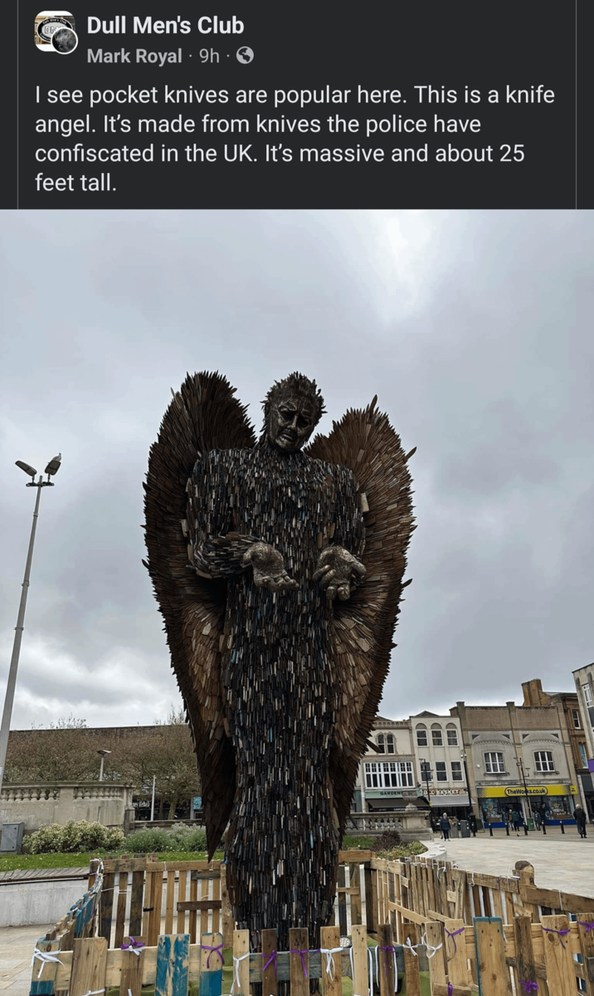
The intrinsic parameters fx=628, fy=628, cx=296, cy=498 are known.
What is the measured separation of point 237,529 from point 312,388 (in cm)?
149

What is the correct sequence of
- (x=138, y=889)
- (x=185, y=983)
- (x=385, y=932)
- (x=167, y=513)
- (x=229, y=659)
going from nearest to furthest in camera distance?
(x=185, y=983), (x=385, y=932), (x=229, y=659), (x=167, y=513), (x=138, y=889)

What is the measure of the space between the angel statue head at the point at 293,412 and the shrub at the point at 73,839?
14133mm

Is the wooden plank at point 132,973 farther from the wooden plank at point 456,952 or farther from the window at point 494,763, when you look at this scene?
the window at point 494,763

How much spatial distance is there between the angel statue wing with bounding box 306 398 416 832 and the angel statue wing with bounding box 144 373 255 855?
0.98 metres

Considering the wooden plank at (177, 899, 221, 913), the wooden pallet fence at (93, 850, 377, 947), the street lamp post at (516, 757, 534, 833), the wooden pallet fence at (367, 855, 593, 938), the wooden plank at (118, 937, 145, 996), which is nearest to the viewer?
the wooden plank at (118, 937, 145, 996)

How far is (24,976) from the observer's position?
21.1 ft

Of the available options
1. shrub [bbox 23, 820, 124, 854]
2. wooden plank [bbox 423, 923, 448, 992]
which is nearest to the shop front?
shrub [bbox 23, 820, 124, 854]

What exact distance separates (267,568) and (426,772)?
148ft

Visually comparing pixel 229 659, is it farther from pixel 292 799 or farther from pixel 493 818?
pixel 493 818

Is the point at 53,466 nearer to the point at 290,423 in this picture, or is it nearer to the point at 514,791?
the point at 290,423

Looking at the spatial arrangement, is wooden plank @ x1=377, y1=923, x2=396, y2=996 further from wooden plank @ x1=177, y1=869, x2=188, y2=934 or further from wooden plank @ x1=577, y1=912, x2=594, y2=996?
wooden plank @ x1=177, y1=869, x2=188, y2=934

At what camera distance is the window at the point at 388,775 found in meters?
44.3
